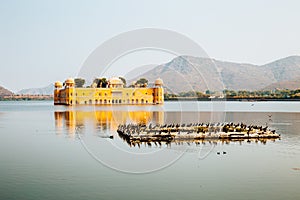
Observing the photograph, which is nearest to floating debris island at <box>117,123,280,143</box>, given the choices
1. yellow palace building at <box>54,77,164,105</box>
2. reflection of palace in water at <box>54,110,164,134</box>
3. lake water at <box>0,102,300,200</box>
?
lake water at <box>0,102,300,200</box>

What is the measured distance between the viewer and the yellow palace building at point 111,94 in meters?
93.6

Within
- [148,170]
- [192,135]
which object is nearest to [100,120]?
[192,135]

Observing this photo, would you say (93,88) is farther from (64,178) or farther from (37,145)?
(64,178)

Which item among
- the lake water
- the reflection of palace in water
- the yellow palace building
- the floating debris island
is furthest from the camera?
the yellow palace building

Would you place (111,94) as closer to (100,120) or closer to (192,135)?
(100,120)

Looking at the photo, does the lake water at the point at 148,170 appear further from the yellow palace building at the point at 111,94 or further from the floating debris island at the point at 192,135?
the yellow palace building at the point at 111,94

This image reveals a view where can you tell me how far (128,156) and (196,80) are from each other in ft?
400

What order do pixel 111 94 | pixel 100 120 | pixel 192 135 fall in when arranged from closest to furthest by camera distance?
pixel 192 135
pixel 100 120
pixel 111 94

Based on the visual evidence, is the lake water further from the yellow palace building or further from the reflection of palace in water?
the yellow palace building

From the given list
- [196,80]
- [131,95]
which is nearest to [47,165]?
[131,95]

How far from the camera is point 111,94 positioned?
95125 millimetres

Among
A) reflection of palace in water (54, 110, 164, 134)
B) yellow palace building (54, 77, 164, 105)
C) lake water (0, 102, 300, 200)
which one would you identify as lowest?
lake water (0, 102, 300, 200)

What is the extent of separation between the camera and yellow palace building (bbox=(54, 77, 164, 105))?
9356cm

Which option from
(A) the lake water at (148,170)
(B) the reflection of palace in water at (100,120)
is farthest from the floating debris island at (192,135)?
(B) the reflection of palace in water at (100,120)
